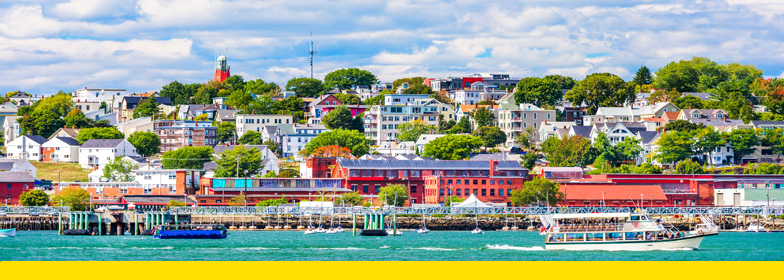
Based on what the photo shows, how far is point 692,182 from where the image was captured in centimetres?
9556

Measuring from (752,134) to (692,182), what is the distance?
18.9 metres

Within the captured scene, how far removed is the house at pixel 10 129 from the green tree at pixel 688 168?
82.4 m

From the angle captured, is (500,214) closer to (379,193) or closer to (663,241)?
(379,193)

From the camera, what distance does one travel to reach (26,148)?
12344cm

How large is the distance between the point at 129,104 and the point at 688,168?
9196cm

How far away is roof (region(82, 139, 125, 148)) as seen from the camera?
4683 inches

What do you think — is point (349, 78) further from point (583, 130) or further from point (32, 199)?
point (32, 199)

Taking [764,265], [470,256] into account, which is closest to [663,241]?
[470,256]

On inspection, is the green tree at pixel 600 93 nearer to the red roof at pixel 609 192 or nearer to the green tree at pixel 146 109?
the red roof at pixel 609 192

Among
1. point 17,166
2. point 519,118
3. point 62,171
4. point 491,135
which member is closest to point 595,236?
point 17,166

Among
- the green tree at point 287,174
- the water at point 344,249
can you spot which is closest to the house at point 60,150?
the green tree at point 287,174

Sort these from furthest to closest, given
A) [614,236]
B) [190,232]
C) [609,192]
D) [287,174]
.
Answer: [287,174] → [609,192] → [190,232] → [614,236]

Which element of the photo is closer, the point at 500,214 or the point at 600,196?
the point at 500,214

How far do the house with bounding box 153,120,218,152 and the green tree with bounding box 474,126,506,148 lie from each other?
106 feet
